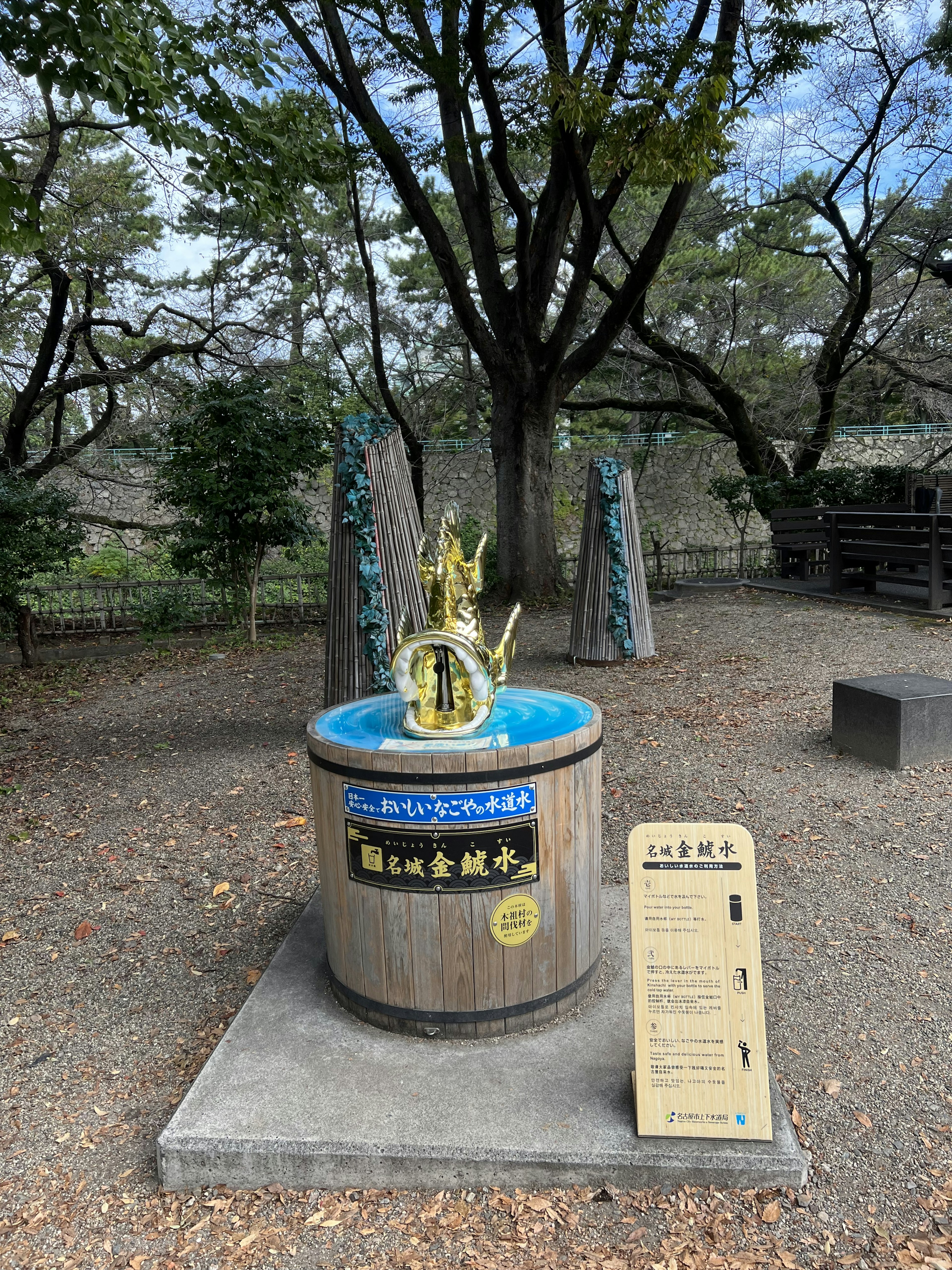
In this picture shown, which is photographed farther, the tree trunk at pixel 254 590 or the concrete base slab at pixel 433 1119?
the tree trunk at pixel 254 590

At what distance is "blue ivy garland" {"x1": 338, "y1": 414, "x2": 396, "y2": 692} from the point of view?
21.3 feet

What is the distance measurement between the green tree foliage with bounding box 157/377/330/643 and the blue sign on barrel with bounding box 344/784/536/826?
849cm

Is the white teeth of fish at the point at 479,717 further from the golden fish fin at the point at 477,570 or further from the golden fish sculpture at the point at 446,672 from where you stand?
the golden fish fin at the point at 477,570

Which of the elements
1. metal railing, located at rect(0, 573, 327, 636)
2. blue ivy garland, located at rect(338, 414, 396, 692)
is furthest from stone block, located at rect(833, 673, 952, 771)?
metal railing, located at rect(0, 573, 327, 636)

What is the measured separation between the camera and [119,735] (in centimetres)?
736

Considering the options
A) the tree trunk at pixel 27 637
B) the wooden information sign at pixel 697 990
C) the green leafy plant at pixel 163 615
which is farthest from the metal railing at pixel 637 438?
the wooden information sign at pixel 697 990

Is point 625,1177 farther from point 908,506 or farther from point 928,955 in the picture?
point 908,506

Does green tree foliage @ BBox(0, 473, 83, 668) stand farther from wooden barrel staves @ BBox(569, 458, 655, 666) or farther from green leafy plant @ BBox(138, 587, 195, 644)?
wooden barrel staves @ BBox(569, 458, 655, 666)

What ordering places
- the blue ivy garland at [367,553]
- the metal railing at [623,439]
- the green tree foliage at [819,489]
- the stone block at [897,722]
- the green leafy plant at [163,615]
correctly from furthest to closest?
1. the metal railing at [623,439]
2. the green tree foliage at [819,489]
3. the green leafy plant at [163,615]
4. the blue ivy garland at [367,553]
5. the stone block at [897,722]

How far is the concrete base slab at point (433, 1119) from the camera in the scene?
2.39 meters

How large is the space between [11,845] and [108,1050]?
7.87 ft

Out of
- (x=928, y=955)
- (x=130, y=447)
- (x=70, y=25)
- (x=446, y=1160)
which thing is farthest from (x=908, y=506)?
(x=130, y=447)

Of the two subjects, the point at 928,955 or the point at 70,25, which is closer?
the point at 928,955

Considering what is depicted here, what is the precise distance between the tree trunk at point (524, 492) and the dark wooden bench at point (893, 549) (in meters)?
4.26
